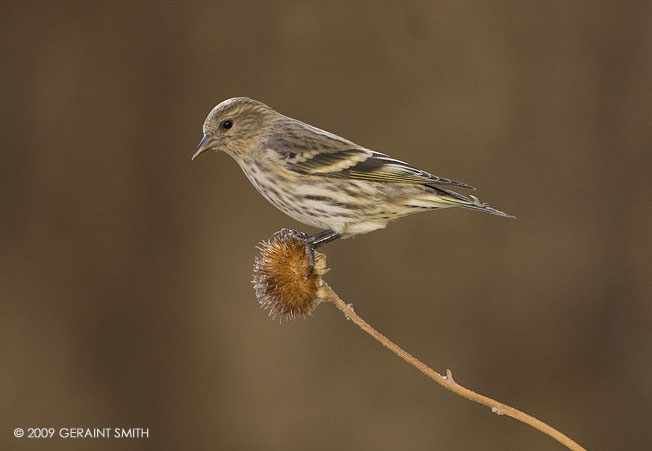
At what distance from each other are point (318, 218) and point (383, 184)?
→ 0.36m

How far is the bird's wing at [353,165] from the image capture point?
3.58 metres

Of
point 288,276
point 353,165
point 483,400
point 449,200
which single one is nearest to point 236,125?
point 353,165

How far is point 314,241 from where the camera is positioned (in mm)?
3461

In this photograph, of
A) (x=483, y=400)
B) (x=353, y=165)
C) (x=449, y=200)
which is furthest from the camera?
(x=353, y=165)

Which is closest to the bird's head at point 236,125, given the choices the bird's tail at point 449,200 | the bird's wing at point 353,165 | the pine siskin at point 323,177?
the pine siskin at point 323,177

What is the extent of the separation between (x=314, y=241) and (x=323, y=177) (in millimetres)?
358

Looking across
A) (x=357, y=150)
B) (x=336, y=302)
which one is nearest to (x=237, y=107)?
(x=357, y=150)

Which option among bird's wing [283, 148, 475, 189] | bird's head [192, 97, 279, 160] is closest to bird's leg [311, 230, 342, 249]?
bird's wing [283, 148, 475, 189]

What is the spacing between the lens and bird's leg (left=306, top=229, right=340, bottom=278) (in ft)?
10.7

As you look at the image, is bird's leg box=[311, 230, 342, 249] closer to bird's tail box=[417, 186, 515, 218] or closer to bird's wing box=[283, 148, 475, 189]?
bird's wing box=[283, 148, 475, 189]

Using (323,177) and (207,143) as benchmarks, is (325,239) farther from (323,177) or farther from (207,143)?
(207,143)

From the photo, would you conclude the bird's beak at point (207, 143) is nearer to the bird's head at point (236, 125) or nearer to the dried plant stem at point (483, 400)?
the bird's head at point (236, 125)

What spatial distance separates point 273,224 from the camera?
692cm

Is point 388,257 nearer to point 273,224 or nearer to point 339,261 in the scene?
point 339,261
